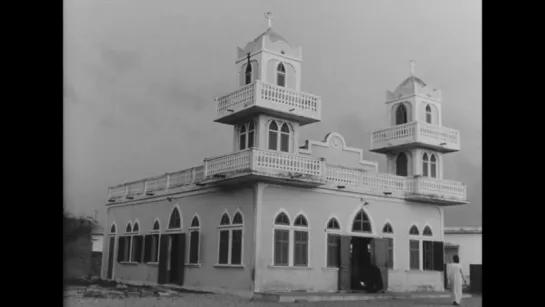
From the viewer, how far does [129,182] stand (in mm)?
12227

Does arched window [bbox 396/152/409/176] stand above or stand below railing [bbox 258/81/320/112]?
below

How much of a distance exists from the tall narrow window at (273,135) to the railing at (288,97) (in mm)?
602

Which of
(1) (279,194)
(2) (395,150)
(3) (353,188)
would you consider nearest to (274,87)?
(1) (279,194)

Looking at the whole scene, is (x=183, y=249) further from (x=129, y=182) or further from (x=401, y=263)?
(x=401, y=263)

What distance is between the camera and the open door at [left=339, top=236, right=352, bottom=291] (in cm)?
1316

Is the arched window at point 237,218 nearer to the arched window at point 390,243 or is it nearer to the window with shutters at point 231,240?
the window with shutters at point 231,240

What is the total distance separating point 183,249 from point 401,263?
5039mm

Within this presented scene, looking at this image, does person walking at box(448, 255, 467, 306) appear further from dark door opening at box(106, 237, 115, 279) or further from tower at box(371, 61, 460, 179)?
dark door opening at box(106, 237, 115, 279)

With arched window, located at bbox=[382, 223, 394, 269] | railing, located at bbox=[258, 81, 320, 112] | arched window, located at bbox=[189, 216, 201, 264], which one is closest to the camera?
railing, located at bbox=[258, 81, 320, 112]

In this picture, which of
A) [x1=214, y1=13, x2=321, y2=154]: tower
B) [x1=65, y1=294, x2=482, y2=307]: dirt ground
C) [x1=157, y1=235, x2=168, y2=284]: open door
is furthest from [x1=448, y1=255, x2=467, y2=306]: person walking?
[x1=157, y1=235, x2=168, y2=284]: open door

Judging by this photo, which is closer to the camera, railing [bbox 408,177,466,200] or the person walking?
the person walking

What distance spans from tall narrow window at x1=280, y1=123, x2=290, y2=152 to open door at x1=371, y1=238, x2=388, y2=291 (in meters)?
2.94

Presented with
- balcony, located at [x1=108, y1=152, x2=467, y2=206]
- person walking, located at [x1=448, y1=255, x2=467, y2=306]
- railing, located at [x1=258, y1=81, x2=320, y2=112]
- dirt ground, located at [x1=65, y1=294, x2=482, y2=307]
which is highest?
railing, located at [x1=258, y1=81, x2=320, y2=112]

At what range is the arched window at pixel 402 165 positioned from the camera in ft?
51.8
